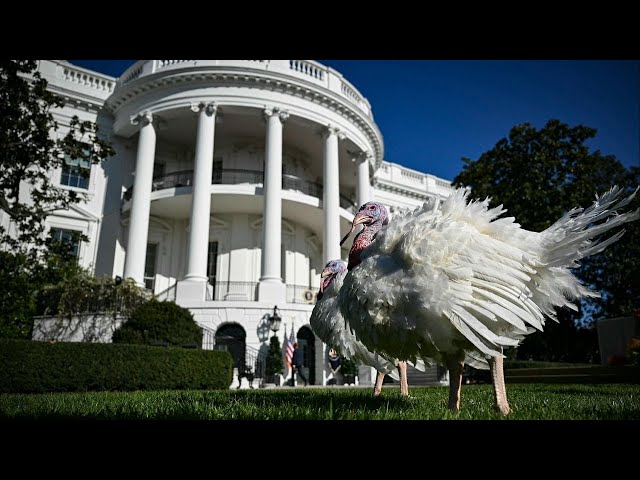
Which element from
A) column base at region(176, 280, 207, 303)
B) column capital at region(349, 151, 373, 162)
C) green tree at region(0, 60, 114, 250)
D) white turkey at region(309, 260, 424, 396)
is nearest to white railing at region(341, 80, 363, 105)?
column capital at region(349, 151, 373, 162)

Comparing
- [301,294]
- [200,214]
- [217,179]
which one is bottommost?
[301,294]

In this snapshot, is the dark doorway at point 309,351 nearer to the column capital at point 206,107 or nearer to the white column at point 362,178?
the white column at point 362,178

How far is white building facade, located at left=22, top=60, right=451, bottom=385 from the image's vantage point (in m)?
18.3

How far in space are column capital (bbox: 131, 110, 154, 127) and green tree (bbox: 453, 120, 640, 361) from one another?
45.3ft

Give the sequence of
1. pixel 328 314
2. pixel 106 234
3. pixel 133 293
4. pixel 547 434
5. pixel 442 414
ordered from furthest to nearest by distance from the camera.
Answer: pixel 106 234, pixel 133 293, pixel 328 314, pixel 442 414, pixel 547 434

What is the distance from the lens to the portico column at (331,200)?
20250 millimetres

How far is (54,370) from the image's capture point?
966cm

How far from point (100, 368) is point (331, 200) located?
509 inches

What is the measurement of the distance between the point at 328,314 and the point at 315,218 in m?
16.8

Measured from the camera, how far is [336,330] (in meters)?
6.21

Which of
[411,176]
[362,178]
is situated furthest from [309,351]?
[411,176]

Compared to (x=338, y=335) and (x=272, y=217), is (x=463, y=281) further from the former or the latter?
(x=272, y=217)
